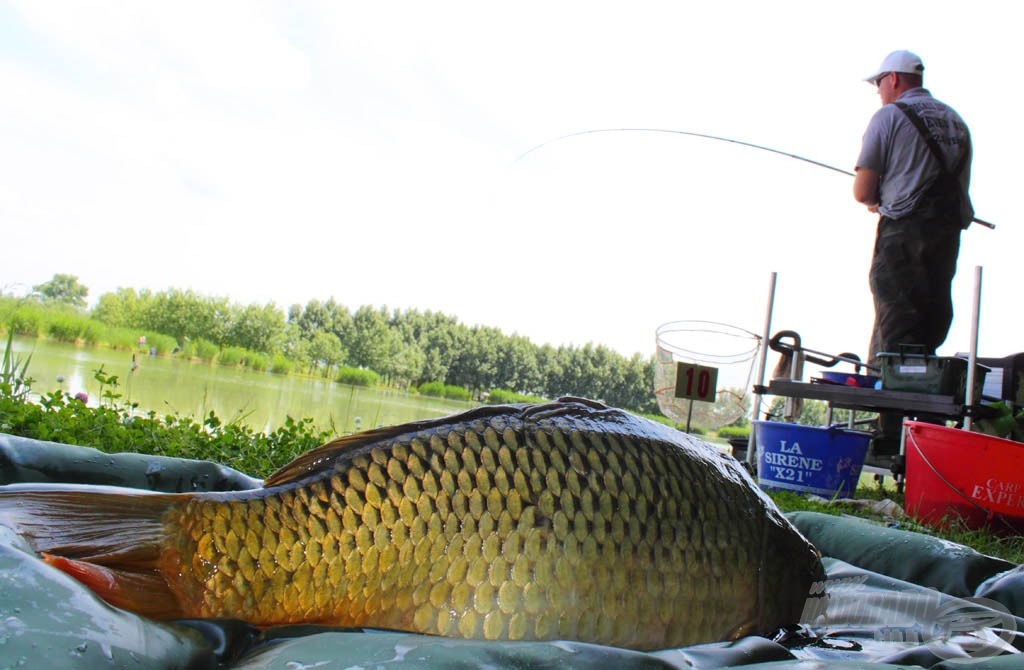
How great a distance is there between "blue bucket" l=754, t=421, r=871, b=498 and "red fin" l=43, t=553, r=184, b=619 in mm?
3802

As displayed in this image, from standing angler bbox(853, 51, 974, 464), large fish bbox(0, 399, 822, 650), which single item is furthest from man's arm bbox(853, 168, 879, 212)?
large fish bbox(0, 399, 822, 650)

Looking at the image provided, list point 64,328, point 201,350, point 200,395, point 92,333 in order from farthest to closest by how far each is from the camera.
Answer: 1. point 201,350
2. point 92,333
3. point 64,328
4. point 200,395

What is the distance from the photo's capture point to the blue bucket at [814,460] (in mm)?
4270

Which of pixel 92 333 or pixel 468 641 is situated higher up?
pixel 92 333

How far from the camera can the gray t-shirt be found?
434 centimetres

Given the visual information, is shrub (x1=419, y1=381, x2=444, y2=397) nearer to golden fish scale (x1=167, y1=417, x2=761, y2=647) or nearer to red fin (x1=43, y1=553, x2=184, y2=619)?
golden fish scale (x1=167, y1=417, x2=761, y2=647)

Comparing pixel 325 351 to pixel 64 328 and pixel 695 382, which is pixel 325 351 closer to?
pixel 64 328

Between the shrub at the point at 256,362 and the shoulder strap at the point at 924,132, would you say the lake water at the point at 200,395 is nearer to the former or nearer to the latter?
the shrub at the point at 256,362

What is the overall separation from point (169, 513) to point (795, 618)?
2.75 ft

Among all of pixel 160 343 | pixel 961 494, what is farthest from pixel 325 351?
pixel 961 494

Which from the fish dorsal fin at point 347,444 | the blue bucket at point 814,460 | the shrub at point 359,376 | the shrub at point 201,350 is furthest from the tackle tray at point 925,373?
the shrub at point 201,350

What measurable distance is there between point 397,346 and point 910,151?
930 cm

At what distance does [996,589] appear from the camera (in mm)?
1452

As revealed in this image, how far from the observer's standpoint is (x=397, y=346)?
501 inches
